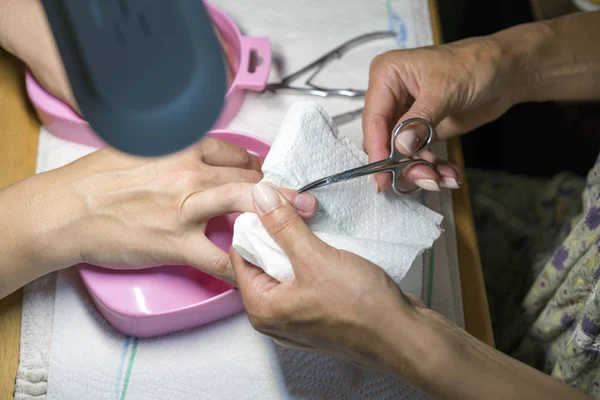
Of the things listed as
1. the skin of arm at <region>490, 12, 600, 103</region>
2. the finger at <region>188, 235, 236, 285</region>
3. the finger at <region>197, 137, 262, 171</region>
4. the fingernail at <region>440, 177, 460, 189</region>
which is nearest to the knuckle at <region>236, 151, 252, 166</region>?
the finger at <region>197, 137, 262, 171</region>

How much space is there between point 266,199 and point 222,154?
169mm

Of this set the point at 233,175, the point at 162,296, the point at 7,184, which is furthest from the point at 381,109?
the point at 7,184

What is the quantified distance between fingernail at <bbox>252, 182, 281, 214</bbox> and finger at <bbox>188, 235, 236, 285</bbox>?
10 cm

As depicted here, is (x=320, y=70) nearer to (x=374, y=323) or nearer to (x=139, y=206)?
(x=139, y=206)

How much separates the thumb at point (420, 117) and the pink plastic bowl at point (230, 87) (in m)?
0.21

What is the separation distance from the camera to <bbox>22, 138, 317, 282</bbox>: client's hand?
0.54 m

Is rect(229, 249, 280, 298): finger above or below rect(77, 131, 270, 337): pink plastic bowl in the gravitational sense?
above

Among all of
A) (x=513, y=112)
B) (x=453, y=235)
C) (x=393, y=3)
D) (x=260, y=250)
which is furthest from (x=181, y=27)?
(x=513, y=112)

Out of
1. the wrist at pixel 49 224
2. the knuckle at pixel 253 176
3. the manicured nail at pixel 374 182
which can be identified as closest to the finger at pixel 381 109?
the manicured nail at pixel 374 182

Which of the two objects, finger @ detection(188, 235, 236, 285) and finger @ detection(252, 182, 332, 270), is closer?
finger @ detection(252, 182, 332, 270)

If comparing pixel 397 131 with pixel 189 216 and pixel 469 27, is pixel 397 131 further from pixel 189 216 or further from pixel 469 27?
pixel 469 27

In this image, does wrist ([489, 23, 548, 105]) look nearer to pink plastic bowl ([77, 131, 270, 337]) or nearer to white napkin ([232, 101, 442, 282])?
white napkin ([232, 101, 442, 282])

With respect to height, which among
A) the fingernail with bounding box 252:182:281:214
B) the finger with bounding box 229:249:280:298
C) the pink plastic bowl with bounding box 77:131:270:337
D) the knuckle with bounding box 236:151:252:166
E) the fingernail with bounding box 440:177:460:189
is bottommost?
the pink plastic bowl with bounding box 77:131:270:337

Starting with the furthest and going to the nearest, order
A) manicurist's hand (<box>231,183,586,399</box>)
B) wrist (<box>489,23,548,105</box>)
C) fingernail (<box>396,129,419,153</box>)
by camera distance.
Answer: wrist (<box>489,23,548,105</box>) → fingernail (<box>396,129,419,153</box>) → manicurist's hand (<box>231,183,586,399</box>)
